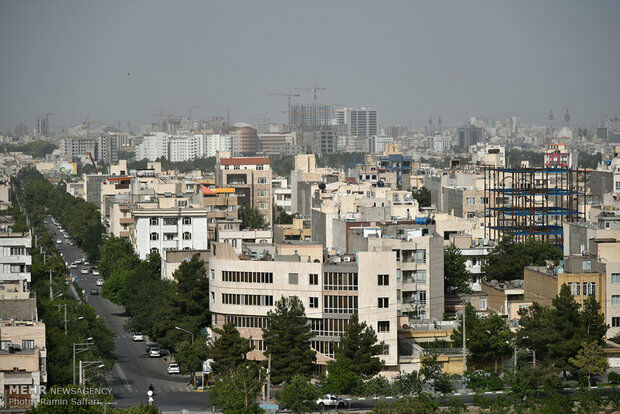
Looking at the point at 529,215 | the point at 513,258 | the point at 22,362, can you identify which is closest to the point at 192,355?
the point at 22,362

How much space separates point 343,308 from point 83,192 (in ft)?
174

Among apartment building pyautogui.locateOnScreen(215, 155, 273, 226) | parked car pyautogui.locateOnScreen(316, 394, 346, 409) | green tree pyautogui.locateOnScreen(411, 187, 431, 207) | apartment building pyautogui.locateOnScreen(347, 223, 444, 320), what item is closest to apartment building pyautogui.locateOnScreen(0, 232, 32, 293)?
apartment building pyautogui.locateOnScreen(347, 223, 444, 320)

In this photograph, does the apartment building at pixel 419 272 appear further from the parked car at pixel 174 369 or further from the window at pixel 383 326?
the parked car at pixel 174 369

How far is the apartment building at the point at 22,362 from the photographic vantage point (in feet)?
72.9

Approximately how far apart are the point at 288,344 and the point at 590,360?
21.0ft

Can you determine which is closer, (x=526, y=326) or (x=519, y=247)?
(x=526, y=326)

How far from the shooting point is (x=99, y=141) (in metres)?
149

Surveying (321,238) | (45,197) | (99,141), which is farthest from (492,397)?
(99,141)

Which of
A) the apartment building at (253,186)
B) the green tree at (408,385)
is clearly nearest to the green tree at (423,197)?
the apartment building at (253,186)

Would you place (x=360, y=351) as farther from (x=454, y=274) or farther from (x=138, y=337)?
(x=138, y=337)

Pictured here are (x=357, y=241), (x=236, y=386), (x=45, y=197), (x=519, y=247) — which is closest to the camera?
(x=236, y=386)

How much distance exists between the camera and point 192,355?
26.6 metres

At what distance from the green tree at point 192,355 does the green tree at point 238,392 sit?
10.6 ft

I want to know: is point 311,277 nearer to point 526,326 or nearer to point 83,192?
point 526,326
